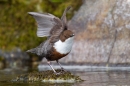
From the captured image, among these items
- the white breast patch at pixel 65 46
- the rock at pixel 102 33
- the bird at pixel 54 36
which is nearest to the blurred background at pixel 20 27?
the rock at pixel 102 33

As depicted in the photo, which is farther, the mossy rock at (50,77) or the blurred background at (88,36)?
the blurred background at (88,36)

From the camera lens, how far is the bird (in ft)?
25.9

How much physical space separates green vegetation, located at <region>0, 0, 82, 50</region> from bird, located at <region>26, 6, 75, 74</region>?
14.9ft

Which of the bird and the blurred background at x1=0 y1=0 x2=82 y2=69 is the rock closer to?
the blurred background at x1=0 y1=0 x2=82 y2=69

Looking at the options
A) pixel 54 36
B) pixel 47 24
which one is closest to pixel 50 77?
pixel 54 36

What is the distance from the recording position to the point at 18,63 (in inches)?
522

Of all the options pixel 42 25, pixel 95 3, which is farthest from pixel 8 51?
pixel 42 25

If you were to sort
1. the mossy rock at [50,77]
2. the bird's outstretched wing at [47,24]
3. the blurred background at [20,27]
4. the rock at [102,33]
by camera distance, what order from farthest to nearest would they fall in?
the blurred background at [20,27]
the rock at [102,33]
the bird's outstretched wing at [47,24]
the mossy rock at [50,77]

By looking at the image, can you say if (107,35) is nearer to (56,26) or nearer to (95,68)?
(95,68)

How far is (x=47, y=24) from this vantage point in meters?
8.65

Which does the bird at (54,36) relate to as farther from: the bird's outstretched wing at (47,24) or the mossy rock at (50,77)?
the mossy rock at (50,77)

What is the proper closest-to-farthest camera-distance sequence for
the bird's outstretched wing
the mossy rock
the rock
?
the mossy rock, the bird's outstretched wing, the rock

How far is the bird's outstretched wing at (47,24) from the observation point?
27.4ft

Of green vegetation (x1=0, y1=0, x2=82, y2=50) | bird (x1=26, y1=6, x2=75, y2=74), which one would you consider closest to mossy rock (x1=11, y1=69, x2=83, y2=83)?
bird (x1=26, y1=6, x2=75, y2=74)
